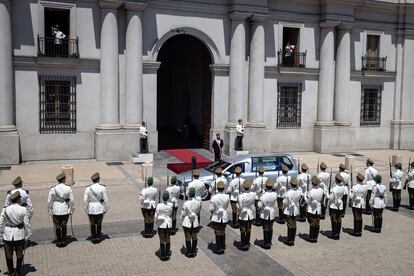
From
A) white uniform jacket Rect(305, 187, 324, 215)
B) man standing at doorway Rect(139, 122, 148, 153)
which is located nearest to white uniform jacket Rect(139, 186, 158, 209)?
white uniform jacket Rect(305, 187, 324, 215)

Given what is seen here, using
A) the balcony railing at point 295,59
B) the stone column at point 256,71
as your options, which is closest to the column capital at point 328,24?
the balcony railing at point 295,59

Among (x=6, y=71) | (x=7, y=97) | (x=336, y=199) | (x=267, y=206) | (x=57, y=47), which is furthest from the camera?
(x=57, y=47)

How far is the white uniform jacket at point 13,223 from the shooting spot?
30.5ft

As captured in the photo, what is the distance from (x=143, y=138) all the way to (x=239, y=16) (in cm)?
800

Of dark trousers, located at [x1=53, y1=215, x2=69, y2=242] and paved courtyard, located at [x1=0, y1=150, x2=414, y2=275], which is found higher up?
dark trousers, located at [x1=53, y1=215, x2=69, y2=242]

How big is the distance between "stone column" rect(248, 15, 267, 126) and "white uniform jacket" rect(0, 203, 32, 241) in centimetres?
1721

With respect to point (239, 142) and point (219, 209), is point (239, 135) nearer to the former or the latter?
point (239, 142)

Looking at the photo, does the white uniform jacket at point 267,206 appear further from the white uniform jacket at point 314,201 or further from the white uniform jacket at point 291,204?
the white uniform jacket at point 314,201

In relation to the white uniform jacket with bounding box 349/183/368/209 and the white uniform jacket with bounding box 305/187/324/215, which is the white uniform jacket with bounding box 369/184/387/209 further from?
the white uniform jacket with bounding box 305/187/324/215

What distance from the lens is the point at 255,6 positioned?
81.8 feet

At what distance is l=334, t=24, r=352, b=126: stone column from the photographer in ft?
89.3

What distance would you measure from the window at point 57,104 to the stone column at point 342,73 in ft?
47.4

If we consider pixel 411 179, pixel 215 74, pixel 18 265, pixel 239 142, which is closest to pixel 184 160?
pixel 239 142

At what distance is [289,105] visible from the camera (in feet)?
89.4
